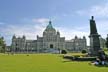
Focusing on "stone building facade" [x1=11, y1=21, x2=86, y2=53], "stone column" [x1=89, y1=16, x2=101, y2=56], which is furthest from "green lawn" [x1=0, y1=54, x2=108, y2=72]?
"stone building facade" [x1=11, y1=21, x2=86, y2=53]

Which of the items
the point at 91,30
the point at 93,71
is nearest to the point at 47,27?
the point at 91,30

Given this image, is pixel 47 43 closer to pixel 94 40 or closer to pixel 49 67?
pixel 94 40

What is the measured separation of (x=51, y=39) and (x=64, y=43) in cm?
919

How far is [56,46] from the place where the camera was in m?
148

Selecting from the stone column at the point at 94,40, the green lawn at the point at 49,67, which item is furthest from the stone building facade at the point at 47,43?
the green lawn at the point at 49,67

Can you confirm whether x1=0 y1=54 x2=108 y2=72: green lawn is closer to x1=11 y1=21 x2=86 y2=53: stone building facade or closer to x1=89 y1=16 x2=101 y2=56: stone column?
x1=89 y1=16 x2=101 y2=56: stone column

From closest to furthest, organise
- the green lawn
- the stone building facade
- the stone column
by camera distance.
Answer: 1. the green lawn
2. the stone column
3. the stone building facade

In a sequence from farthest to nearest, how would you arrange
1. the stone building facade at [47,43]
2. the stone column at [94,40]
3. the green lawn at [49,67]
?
the stone building facade at [47,43] → the stone column at [94,40] → the green lawn at [49,67]

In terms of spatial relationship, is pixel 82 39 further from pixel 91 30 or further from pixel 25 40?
pixel 91 30

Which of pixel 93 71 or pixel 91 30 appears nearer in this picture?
pixel 93 71

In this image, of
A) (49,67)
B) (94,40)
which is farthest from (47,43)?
(49,67)

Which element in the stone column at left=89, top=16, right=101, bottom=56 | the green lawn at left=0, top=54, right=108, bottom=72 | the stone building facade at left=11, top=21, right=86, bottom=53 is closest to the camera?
the green lawn at left=0, top=54, right=108, bottom=72

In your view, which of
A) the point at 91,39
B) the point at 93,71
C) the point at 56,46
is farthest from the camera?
the point at 56,46

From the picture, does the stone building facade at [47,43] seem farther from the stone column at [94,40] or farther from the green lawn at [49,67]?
the green lawn at [49,67]
